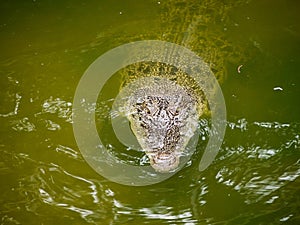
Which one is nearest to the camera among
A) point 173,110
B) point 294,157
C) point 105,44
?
point 294,157

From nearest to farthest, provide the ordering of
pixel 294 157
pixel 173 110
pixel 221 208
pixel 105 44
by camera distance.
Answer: pixel 221 208 → pixel 294 157 → pixel 173 110 → pixel 105 44

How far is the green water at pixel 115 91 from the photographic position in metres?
2.44

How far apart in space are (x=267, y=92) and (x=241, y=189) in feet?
3.08

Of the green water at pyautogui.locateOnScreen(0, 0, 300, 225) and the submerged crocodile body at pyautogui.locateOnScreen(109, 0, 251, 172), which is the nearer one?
the green water at pyautogui.locateOnScreen(0, 0, 300, 225)

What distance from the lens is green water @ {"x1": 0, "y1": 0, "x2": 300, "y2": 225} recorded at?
2.44 metres

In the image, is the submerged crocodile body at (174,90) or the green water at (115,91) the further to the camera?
the submerged crocodile body at (174,90)

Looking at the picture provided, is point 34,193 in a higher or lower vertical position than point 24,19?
lower

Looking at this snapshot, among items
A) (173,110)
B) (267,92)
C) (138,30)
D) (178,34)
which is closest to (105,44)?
(138,30)

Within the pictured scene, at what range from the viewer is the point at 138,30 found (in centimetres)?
369

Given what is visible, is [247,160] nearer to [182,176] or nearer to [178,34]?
[182,176]

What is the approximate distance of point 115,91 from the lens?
3.19 meters

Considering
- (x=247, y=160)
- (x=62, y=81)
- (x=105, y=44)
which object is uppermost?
(x=105, y=44)

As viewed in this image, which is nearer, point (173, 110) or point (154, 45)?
point (173, 110)

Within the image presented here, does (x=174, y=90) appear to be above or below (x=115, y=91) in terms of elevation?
below
